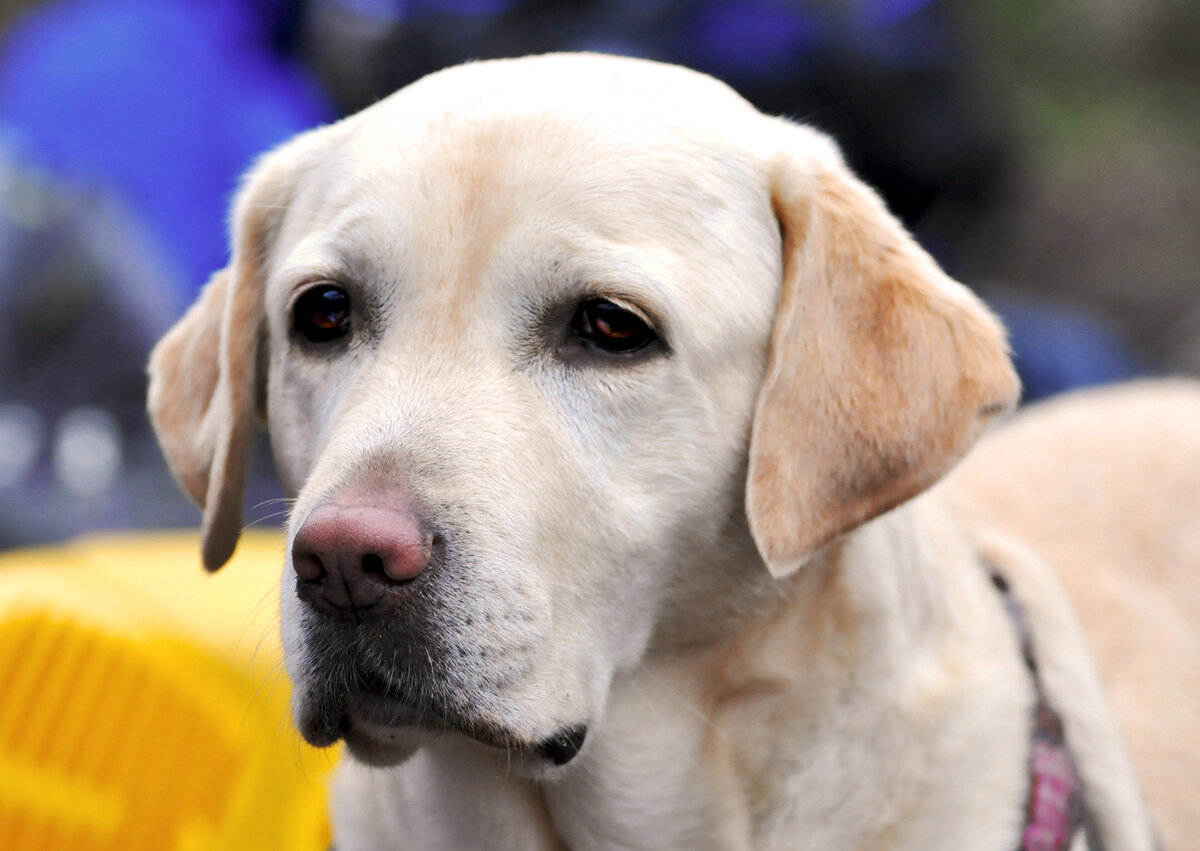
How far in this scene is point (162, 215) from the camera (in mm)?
6324

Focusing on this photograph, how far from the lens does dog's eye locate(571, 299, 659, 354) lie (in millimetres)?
2207

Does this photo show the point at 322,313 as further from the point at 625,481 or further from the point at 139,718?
the point at 139,718

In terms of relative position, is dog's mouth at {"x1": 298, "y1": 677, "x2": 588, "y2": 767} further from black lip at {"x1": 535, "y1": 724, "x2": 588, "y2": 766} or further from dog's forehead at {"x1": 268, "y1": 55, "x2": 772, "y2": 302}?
dog's forehead at {"x1": 268, "y1": 55, "x2": 772, "y2": 302}

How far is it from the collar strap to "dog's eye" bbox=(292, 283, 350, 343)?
62.5 inches

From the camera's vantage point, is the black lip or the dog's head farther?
the black lip

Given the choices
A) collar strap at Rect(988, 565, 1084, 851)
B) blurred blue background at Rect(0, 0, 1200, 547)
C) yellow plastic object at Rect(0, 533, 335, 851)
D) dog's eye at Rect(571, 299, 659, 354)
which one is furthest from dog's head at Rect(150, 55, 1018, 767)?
blurred blue background at Rect(0, 0, 1200, 547)

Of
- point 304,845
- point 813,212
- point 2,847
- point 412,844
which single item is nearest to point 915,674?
point 813,212

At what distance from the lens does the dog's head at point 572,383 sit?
6.52 ft

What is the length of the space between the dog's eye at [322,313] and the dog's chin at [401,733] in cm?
72

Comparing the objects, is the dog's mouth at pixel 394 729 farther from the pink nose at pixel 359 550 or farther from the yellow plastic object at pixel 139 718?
the yellow plastic object at pixel 139 718

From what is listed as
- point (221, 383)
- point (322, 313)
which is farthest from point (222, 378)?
point (322, 313)

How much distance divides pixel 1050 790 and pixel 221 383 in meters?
1.87

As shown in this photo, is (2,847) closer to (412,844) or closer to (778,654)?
(412,844)

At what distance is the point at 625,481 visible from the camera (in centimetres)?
217
